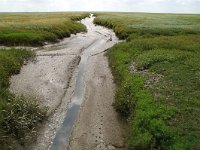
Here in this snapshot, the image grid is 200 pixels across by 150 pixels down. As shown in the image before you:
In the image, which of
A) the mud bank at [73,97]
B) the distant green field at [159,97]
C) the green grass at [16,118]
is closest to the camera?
the distant green field at [159,97]

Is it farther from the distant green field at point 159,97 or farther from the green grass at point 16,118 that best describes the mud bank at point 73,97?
the distant green field at point 159,97

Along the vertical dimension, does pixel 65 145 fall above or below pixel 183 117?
below

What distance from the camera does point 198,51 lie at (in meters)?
37.0

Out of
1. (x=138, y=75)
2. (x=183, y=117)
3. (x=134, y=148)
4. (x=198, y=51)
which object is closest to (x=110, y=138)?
(x=134, y=148)

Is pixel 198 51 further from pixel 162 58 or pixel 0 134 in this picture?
pixel 0 134

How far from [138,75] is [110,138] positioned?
30.7 feet

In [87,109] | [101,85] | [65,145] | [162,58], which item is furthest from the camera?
[162,58]

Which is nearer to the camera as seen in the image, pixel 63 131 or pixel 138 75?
pixel 63 131

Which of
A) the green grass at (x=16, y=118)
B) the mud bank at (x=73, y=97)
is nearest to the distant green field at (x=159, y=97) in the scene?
the mud bank at (x=73, y=97)

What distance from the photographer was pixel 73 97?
83.6 ft

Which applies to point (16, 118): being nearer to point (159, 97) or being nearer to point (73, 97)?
point (73, 97)

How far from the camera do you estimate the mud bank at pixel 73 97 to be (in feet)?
60.1

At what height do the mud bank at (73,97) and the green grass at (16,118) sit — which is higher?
the green grass at (16,118)

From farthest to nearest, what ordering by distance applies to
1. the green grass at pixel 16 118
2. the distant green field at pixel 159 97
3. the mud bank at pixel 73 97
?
the mud bank at pixel 73 97
the green grass at pixel 16 118
the distant green field at pixel 159 97
